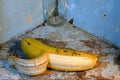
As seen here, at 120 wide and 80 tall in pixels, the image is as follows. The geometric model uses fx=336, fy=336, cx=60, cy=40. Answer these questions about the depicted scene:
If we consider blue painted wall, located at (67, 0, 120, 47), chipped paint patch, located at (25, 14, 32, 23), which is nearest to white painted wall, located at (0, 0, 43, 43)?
chipped paint patch, located at (25, 14, 32, 23)

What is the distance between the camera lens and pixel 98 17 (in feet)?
4.51

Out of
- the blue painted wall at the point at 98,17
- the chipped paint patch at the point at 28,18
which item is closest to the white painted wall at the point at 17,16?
the chipped paint patch at the point at 28,18

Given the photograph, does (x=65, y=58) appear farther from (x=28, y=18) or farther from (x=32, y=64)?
(x=28, y=18)

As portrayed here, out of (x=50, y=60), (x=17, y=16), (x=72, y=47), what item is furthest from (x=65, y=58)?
(x=17, y=16)

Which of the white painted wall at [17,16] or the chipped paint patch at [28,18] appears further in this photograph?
the chipped paint patch at [28,18]

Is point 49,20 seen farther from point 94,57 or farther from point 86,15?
point 94,57

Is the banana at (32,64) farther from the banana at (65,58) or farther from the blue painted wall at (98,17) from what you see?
the blue painted wall at (98,17)

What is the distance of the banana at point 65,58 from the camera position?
1214mm

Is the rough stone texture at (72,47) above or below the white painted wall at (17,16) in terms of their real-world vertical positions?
below

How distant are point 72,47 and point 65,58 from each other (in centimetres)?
17

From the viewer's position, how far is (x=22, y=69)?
3.96ft

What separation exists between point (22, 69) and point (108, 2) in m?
0.42

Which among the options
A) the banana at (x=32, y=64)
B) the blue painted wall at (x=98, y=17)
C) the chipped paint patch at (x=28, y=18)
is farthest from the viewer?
the chipped paint patch at (x=28, y=18)

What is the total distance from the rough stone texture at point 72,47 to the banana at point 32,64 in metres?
0.04
